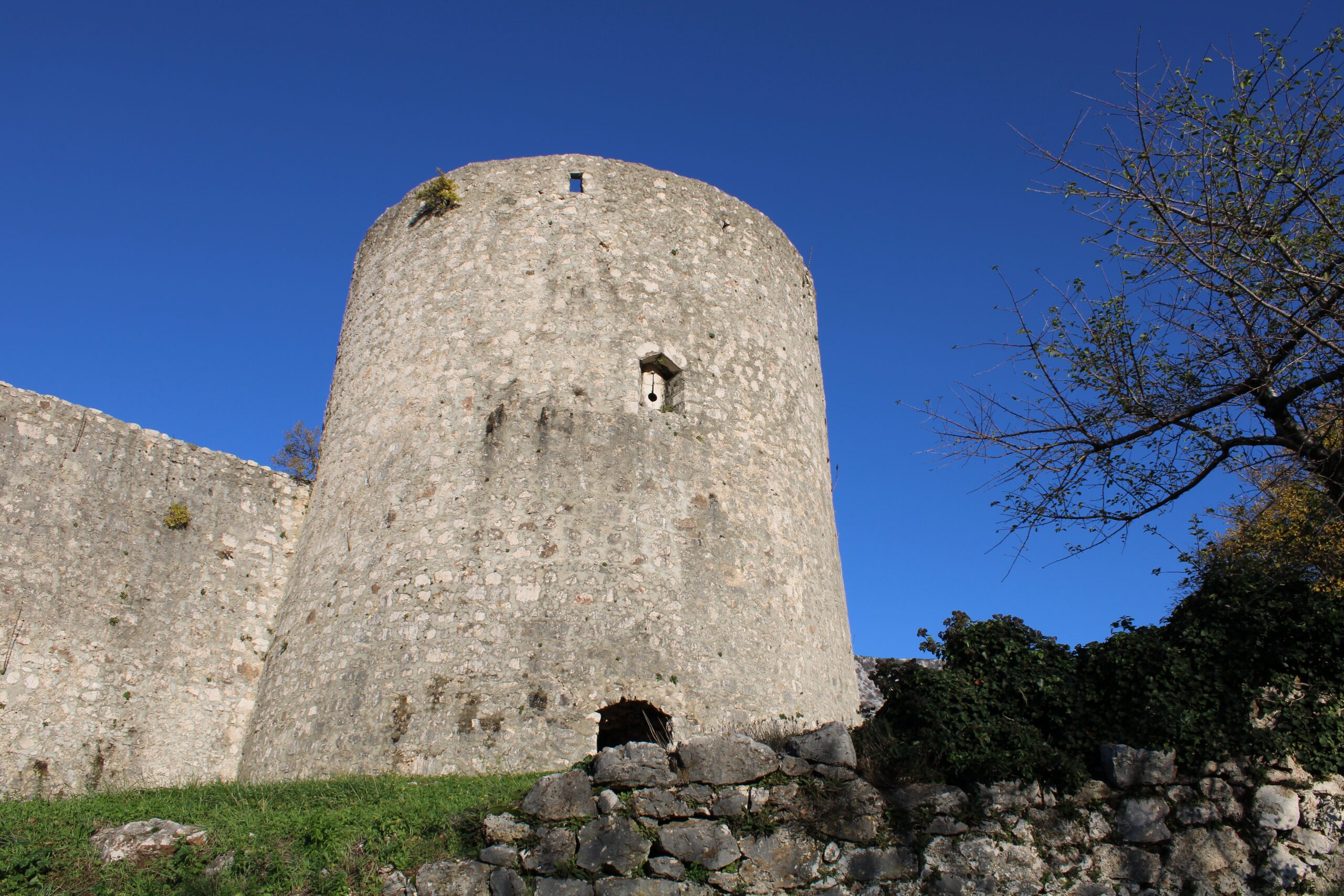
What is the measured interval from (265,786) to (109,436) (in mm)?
5326

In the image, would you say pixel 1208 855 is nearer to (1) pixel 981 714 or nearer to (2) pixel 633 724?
(1) pixel 981 714

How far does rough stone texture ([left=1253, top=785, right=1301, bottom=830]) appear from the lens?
7004 millimetres

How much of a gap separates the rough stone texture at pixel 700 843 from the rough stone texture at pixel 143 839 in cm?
373

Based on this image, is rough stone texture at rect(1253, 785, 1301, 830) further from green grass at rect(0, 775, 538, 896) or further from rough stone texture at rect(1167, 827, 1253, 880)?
green grass at rect(0, 775, 538, 896)

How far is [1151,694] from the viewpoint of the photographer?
7.39 meters

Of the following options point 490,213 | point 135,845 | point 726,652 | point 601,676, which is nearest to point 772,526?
point 726,652

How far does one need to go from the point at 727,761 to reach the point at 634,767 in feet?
2.53

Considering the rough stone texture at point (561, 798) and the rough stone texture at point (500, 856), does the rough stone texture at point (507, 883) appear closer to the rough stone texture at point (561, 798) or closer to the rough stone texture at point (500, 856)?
the rough stone texture at point (500, 856)

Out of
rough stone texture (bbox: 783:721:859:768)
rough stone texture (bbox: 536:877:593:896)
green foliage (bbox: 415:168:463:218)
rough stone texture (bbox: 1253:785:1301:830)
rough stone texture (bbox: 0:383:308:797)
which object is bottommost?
rough stone texture (bbox: 536:877:593:896)

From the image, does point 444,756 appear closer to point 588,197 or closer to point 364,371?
point 364,371

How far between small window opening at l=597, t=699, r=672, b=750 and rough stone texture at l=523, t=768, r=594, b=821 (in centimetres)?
192

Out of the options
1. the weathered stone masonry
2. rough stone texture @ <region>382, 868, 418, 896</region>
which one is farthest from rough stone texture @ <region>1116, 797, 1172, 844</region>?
rough stone texture @ <region>382, 868, 418, 896</region>

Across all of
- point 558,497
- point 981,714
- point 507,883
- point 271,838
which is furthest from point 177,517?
point 981,714

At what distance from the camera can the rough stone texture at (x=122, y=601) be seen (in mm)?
10453
